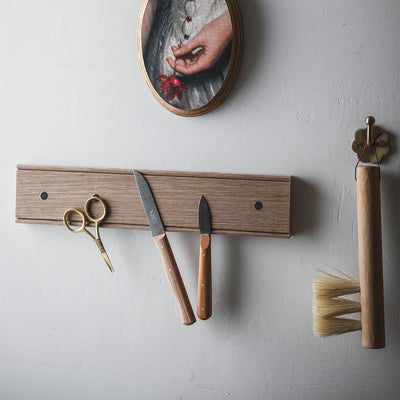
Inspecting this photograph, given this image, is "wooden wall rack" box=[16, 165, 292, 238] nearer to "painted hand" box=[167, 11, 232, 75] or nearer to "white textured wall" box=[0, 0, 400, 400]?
"white textured wall" box=[0, 0, 400, 400]

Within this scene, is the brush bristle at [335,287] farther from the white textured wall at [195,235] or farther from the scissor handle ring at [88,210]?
the scissor handle ring at [88,210]

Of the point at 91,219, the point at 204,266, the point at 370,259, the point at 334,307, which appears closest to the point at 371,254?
the point at 370,259

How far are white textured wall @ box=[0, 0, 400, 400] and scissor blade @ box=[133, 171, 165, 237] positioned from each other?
0.15 feet

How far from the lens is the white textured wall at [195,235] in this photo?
830 millimetres

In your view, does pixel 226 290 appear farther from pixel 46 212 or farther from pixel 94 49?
pixel 94 49

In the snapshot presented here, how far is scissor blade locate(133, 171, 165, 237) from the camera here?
2.85ft

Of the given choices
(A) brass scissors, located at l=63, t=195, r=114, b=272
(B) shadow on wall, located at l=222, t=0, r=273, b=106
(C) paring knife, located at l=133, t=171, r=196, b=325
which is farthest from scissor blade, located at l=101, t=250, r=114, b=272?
(B) shadow on wall, located at l=222, t=0, r=273, b=106

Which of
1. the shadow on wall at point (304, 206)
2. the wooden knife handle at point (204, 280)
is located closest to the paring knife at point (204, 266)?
the wooden knife handle at point (204, 280)

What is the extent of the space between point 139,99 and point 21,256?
438 millimetres

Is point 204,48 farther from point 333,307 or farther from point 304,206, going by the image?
point 333,307

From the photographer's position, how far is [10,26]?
93cm

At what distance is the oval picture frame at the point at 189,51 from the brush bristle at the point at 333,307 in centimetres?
41

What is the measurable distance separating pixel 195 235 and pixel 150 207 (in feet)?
0.36

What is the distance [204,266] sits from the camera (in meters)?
0.85
